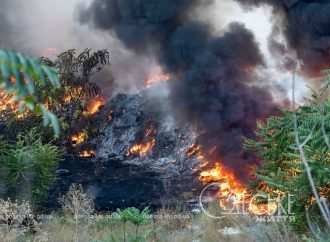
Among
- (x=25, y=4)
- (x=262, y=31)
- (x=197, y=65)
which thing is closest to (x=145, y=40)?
(x=197, y=65)

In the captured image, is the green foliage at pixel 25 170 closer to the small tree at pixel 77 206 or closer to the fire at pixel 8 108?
the small tree at pixel 77 206

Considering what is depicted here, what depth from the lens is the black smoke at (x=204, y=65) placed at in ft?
73.5

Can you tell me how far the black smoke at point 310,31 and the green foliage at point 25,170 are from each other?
48.4 feet

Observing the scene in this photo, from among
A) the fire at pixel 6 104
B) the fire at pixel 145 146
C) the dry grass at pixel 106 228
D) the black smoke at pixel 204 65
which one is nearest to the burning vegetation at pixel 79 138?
the fire at pixel 145 146

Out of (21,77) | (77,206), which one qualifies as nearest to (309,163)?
(77,206)

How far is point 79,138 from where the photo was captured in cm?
3044

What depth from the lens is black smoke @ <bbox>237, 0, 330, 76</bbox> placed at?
873 inches

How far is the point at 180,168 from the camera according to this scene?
23.9 metres

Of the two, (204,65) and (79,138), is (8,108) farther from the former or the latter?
(204,65)

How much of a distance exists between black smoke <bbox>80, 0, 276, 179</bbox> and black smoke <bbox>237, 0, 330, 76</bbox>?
9.14 ft

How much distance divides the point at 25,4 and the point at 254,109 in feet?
86.8

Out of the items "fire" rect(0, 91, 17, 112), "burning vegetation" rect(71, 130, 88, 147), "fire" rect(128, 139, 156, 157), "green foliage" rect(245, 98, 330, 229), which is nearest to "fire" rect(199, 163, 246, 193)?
"fire" rect(128, 139, 156, 157)

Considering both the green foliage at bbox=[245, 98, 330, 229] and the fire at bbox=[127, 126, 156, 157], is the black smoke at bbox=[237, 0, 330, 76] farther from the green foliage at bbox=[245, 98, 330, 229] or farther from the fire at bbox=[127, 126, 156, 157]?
the green foliage at bbox=[245, 98, 330, 229]

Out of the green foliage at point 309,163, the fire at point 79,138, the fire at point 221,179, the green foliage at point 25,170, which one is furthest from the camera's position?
the fire at point 79,138
